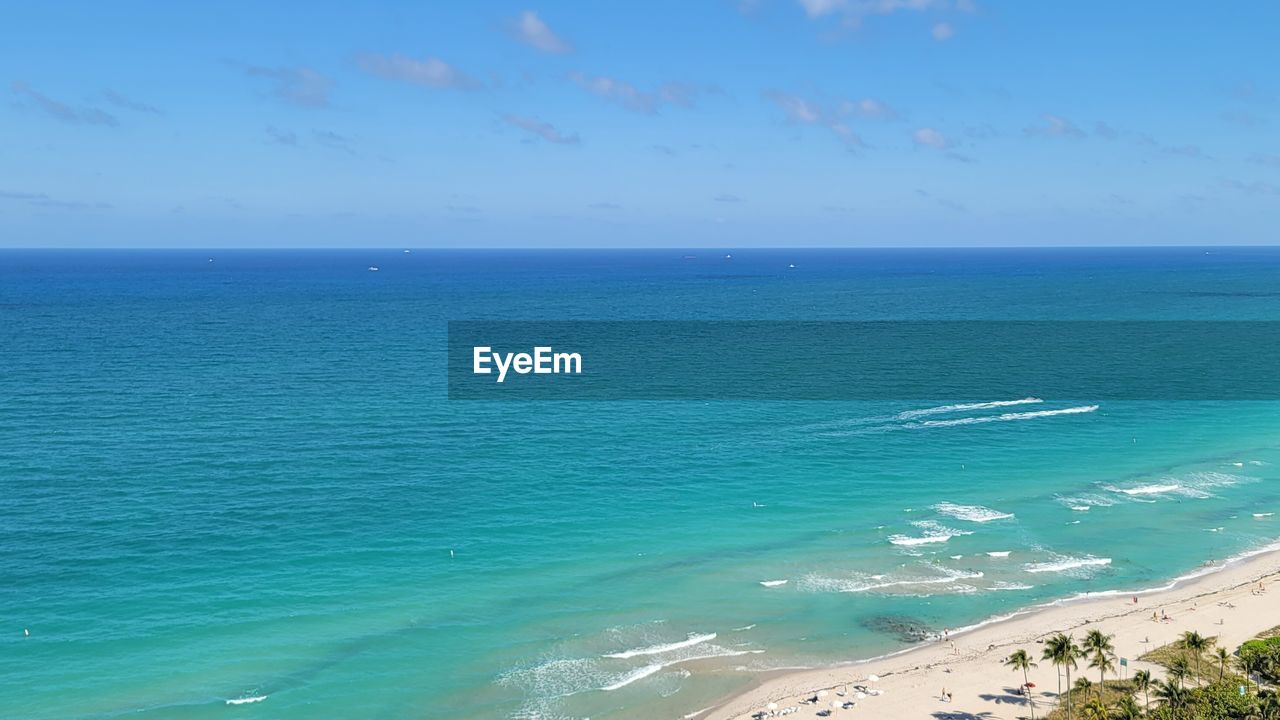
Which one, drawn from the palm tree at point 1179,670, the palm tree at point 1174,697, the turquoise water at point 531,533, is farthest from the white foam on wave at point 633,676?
Result: the palm tree at point 1179,670

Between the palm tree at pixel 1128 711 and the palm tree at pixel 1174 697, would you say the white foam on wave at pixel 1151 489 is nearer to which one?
the palm tree at pixel 1174 697

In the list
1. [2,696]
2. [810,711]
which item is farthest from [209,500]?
[810,711]

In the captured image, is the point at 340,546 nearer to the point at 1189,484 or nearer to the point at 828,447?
the point at 828,447

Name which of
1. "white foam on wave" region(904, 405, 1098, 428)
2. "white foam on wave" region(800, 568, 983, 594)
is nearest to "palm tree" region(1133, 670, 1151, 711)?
"white foam on wave" region(800, 568, 983, 594)

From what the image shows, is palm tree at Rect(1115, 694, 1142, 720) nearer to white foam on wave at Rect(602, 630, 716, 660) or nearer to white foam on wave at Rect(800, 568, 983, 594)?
white foam on wave at Rect(800, 568, 983, 594)

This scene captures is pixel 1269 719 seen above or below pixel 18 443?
below
